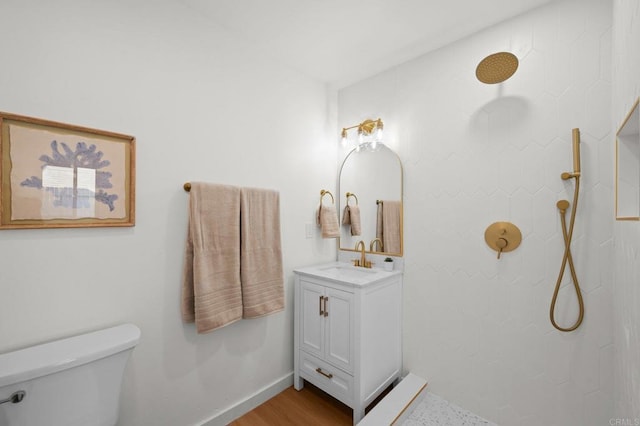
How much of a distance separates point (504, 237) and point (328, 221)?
3.81ft

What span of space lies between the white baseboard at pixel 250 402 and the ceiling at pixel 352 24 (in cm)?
232

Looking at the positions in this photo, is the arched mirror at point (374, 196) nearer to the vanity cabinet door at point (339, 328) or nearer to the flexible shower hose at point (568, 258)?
the vanity cabinet door at point (339, 328)

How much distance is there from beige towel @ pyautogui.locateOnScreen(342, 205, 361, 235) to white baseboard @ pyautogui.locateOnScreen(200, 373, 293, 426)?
47.3 inches

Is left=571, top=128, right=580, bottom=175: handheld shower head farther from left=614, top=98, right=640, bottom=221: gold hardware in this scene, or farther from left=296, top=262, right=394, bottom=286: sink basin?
left=296, top=262, right=394, bottom=286: sink basin

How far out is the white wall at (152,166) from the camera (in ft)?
→ 3.49

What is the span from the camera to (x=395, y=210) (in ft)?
6.60

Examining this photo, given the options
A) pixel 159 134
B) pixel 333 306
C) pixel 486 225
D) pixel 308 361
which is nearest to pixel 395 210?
pixel 486 225

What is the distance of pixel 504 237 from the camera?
5.02 ft

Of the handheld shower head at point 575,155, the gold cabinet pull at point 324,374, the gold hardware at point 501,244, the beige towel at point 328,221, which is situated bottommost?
the gold cabinet pull at point 324,374

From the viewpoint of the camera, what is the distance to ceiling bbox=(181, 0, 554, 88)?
4.88ft

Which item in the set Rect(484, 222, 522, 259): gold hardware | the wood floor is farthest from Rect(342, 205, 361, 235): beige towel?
the wood floor

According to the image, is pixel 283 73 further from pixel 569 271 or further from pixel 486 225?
pixel 569 271

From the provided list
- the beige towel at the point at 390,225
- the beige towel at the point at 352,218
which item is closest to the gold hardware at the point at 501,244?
the beige towel at the point at 390,225

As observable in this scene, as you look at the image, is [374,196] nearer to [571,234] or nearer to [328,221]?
[328,221]
